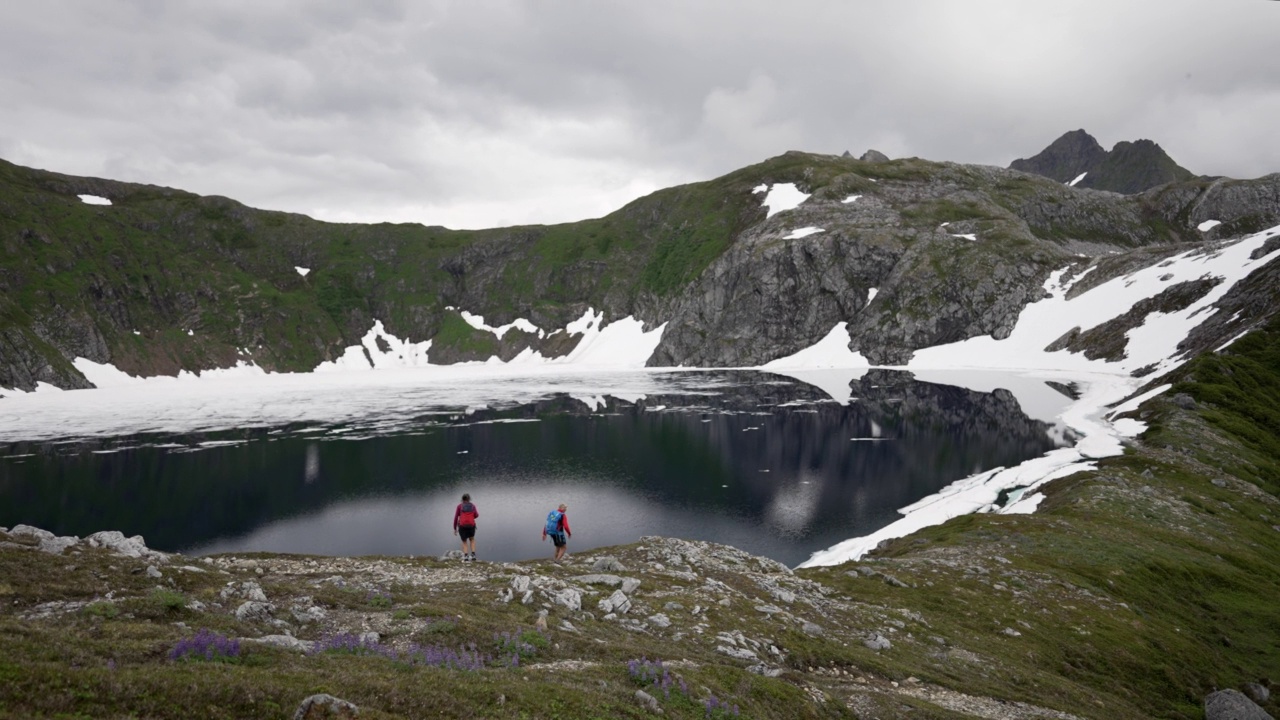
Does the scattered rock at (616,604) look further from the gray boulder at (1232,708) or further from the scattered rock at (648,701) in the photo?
the gray boulder at (1232,708)

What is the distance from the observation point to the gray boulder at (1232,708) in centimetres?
2145

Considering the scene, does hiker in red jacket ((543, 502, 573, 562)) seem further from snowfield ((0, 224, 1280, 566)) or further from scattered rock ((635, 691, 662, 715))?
snowfield ((0, 224, 1280, 566))

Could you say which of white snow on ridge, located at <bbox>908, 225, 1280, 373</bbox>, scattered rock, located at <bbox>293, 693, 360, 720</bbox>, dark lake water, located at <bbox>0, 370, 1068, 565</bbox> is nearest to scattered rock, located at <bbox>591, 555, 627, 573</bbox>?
dark lake water, located at <bbox>0, 370, 1068, 565</bbox>

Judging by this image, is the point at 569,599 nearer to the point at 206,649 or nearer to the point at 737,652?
the point at 737,652

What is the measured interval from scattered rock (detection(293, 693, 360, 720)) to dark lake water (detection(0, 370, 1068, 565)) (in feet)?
131

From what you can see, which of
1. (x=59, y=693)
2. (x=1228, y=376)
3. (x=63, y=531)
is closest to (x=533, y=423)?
(x=63, y=531)

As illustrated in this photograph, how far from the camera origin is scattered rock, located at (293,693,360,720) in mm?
8828

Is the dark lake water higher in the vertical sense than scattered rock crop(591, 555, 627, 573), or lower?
lower

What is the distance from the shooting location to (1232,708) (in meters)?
21.8

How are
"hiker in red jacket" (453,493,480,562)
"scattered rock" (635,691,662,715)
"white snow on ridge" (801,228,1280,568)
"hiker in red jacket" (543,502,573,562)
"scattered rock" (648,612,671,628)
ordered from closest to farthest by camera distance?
"scattered rock" (635,691,662,715)
"scattered rock" (648,612,671,628)
"hiker in red jacket" (453,493,480,562)
"hiker in red jacket" (543,502,573,562)
"white snow on ridge" (801,228,1280,568)

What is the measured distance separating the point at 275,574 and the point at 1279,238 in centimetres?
17809

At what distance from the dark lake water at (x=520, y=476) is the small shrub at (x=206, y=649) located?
120 ft

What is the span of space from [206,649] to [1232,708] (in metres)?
30.1

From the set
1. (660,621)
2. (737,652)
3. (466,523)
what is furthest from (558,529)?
(737,652)
